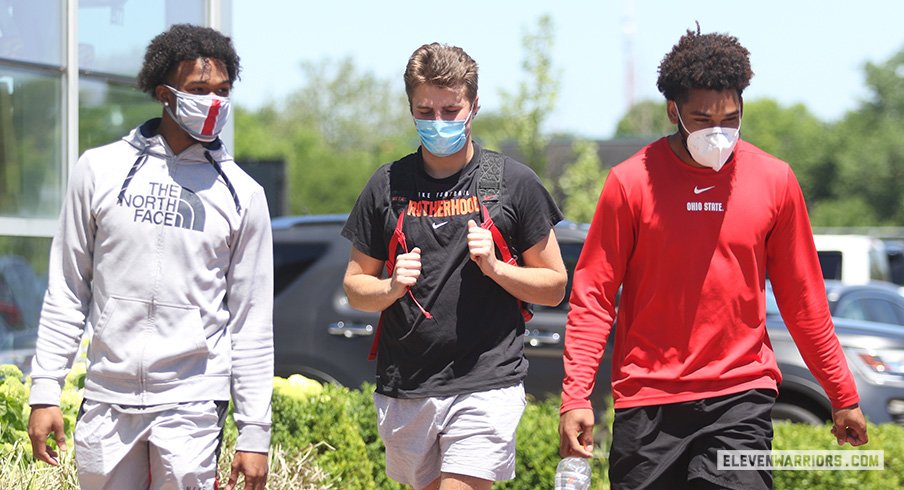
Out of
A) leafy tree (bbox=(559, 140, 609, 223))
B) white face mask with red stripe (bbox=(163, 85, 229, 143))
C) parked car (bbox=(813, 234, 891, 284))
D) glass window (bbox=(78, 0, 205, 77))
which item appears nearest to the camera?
white face mask with red stripe (bbox=(163, 85, 229, 143))

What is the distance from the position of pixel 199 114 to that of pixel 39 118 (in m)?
3.88

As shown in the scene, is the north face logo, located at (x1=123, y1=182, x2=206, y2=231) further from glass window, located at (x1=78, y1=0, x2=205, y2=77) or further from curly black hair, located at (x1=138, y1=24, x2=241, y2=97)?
glass window, located at (x1=78, y1=0, x2=205, y2=77)

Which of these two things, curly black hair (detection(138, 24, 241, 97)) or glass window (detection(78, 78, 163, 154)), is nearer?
curly black hair (detection(138, 24, 241, 97))

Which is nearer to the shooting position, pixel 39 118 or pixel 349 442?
pixel 349 442

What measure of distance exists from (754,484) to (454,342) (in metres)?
1.09

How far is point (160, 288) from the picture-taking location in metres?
3.78

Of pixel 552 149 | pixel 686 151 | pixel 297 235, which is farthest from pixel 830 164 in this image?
pixel 686 151

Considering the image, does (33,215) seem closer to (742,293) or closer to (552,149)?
(742,293)

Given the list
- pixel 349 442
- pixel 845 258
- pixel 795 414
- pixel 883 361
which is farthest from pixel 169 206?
pixel 845 258

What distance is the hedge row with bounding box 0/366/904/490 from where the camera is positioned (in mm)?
5961

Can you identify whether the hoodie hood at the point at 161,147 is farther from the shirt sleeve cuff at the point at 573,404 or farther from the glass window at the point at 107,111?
the glass window at the point at 107,111

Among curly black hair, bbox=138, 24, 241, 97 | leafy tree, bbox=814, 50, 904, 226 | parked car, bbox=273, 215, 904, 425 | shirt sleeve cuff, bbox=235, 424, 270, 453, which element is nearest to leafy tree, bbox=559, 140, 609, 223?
parked car, bbox=273, 215, 904, 425

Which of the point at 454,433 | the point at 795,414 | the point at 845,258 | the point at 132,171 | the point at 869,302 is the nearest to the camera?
the point at 132,171

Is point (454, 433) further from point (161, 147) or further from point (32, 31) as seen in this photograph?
point (32, 31)
